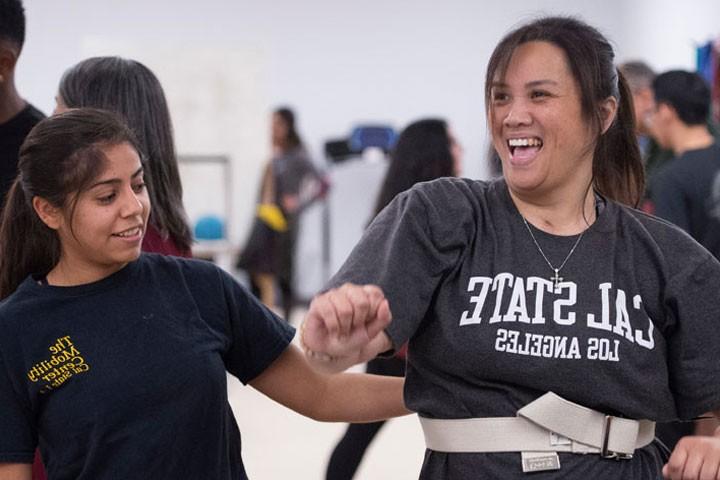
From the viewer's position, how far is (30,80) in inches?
415

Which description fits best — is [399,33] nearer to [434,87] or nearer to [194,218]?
[434,87]

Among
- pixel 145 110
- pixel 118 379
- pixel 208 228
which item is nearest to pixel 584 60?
pixel 118 379

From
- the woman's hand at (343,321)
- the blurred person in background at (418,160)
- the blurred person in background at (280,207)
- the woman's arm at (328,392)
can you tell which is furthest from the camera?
the blurred person in background at (280,207)

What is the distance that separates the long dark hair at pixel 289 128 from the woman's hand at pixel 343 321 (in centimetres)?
800

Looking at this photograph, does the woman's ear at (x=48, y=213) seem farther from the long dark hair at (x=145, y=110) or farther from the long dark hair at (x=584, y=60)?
the long dark hair at (x=584, y=60)

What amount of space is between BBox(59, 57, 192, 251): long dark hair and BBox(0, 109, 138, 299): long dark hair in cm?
34

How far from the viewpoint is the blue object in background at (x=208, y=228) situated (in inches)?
389

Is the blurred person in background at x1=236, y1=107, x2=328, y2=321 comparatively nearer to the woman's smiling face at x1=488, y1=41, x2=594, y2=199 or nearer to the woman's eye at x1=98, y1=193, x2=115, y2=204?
the woman's eye at x1=98, y1=193, x2=115, y2=204

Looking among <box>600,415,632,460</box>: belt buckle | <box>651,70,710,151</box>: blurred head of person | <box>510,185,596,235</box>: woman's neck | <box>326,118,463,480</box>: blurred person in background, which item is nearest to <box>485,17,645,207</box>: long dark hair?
<box>510,185,596,235</box>: woman's neck

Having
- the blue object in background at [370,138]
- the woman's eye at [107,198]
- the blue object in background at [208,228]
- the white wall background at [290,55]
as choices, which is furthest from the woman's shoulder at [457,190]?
the blue object in background at [370,138]

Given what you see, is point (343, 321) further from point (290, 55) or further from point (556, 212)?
point (290, 55)

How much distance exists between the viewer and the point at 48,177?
178 centimetres

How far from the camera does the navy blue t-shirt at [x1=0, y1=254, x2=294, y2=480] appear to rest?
5.49 feet

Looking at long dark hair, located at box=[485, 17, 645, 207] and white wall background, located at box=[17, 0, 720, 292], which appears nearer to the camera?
long dark hair, located at box=[485, 17, 645, 207]
